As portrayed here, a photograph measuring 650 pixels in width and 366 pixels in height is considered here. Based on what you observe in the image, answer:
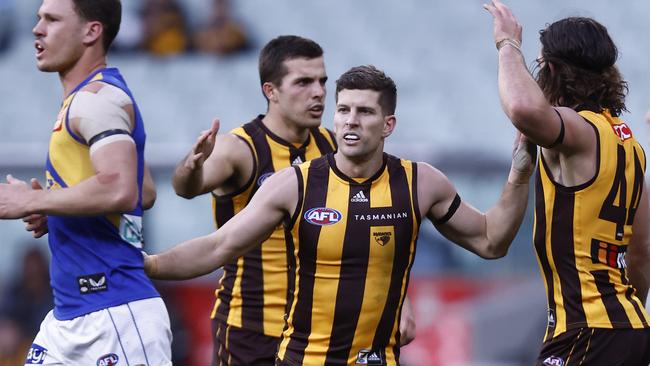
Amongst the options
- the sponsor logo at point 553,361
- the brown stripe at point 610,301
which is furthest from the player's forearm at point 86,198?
the brown stripe at point 610,301

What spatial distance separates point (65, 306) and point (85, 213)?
1.61 ft

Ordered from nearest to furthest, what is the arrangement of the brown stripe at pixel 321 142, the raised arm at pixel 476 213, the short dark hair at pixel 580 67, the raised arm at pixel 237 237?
the short dark hair at pixel 580 67
the raised arm at pixel 237 237
the raised arm at pixel 476 213
the brown stripe at pixel 321 142

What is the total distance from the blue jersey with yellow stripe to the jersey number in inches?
79.3

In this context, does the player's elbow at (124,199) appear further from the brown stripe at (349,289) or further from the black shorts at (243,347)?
the black shorts at (243,347)

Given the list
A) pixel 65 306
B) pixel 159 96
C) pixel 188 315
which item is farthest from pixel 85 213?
pixel 159 96

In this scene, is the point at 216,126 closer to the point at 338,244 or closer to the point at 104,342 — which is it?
the point at 338,244

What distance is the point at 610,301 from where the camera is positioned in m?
5.41

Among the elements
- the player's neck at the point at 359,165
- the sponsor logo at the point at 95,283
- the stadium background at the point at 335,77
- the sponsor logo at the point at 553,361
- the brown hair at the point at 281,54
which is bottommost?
the sponsor logo at the point at 553,361

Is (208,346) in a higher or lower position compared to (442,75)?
lower

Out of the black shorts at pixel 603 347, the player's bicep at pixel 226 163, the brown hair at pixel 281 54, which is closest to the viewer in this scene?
the black shorts at pixel 603 347

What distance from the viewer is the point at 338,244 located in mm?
5707

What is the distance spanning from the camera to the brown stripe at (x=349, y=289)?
5711 millimetres

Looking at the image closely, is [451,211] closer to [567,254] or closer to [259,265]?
[567,254]

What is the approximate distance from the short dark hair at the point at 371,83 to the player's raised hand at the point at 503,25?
0.61 meters
